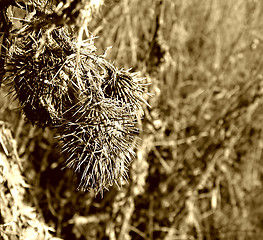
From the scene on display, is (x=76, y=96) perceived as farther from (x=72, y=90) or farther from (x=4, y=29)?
(x=4, y=29)

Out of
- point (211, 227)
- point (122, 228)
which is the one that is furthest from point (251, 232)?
point (122, 228)

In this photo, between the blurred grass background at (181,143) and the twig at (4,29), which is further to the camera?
the blurred grass background at (181,143)

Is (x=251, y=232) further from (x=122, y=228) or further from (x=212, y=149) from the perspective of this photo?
(x=122, y=228)

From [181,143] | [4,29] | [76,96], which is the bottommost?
[76,96]

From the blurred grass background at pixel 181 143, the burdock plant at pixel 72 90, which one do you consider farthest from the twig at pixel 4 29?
the blurred grass background at pixel 181 143

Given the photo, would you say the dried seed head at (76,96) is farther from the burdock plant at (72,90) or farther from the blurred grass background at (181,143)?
the blurred grass background at (181,143)

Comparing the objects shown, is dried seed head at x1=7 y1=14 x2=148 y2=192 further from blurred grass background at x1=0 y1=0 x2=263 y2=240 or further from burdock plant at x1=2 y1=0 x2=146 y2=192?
blurred grass background at x1=0 y1=0 x2=263 y2=240

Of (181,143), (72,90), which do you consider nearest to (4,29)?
(72,90)
